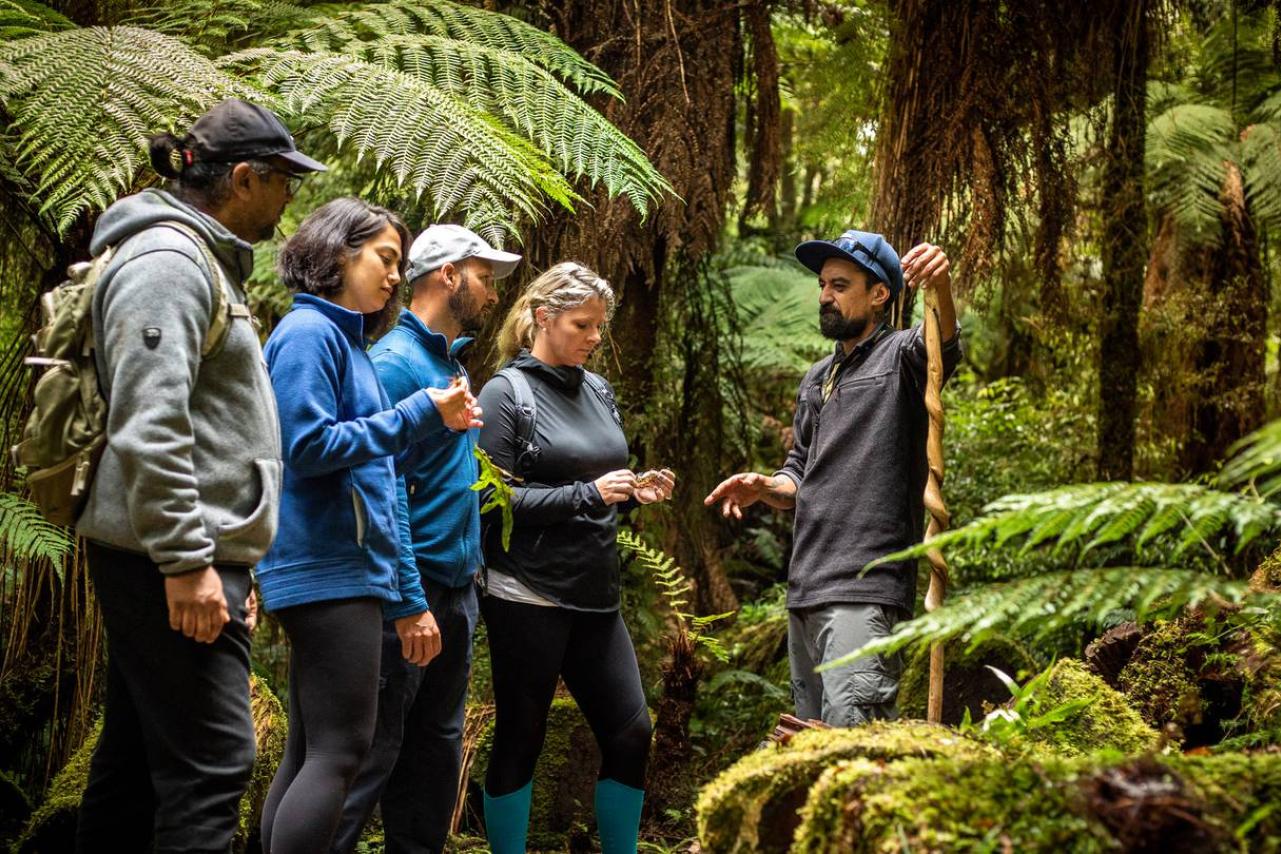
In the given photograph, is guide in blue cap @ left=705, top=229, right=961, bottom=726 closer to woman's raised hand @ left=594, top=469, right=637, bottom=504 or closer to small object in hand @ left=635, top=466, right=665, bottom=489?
small object in hand @ left=635, top=466, right=665, bottom=489

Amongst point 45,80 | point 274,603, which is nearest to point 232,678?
point 274,603

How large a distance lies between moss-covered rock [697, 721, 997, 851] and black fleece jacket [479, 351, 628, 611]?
4.78 ft

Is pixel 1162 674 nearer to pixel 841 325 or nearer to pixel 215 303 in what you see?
pixel 841 325

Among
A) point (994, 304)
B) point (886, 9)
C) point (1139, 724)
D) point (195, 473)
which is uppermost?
point (886, 9)

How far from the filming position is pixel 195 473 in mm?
2312

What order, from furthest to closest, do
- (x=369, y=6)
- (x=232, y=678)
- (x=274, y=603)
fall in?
(x=369, y=6) < (x=274, y=603) < (x=232, y=678)

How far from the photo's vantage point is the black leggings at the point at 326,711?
265 cm

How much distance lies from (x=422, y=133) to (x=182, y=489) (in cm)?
169

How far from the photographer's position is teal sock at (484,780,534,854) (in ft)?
11.4

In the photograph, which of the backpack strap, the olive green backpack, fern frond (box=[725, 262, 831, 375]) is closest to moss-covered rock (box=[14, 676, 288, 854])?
the olive green backpack

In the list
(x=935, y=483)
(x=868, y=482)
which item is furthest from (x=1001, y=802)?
(x=868, y=482)

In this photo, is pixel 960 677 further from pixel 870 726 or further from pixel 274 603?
pixel 274 603

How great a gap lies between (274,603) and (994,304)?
264 inches

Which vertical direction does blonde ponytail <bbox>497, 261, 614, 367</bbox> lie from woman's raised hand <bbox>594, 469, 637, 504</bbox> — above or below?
above
